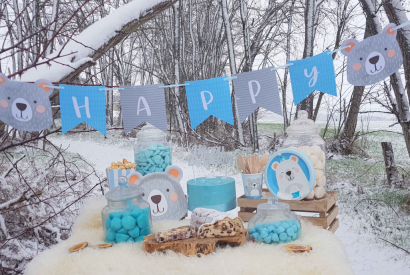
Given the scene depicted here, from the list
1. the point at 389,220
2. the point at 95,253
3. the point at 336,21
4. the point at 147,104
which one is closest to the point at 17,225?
the point at 147,104

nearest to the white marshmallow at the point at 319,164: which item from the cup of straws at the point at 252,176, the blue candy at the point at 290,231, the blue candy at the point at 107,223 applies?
the cup of straws at the point at 252,176

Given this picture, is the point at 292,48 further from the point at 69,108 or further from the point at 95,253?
the point at 95,253

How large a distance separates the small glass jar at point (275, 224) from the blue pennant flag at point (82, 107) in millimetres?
1068

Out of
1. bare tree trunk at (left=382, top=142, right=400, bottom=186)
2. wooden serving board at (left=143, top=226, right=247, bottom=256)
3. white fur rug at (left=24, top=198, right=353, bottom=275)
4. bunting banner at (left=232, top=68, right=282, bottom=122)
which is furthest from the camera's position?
bare tree trunk at (left=382, top=142, right=400, bottom=186)

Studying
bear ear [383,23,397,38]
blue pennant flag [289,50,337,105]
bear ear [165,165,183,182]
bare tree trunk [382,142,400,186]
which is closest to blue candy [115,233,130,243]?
bear ear [165,165,183,182]

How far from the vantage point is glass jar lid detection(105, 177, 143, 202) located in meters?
1.37

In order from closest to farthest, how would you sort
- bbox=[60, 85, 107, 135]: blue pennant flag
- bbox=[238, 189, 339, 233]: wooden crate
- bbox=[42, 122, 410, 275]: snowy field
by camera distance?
bbox=[238, 189, 339, 233]: wooden crate < bbox=[60, 85, 107, 135]: blue pennant flag < bbox=[42, 122, 410, 275]: snowy field

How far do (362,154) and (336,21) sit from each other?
8.92 ft

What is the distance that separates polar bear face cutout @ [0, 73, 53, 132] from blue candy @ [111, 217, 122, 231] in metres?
0.75

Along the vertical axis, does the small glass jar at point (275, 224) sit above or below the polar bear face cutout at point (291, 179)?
below

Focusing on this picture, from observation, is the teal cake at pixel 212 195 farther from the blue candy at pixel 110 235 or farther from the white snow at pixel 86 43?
the white snow at pixel 86 43

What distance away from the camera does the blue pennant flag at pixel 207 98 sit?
210 cm

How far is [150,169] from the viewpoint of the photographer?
1.81 meters

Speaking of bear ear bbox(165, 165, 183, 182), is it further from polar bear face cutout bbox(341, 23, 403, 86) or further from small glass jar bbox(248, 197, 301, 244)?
polar bear face cutout bbox(341, 23, 403, 86)
